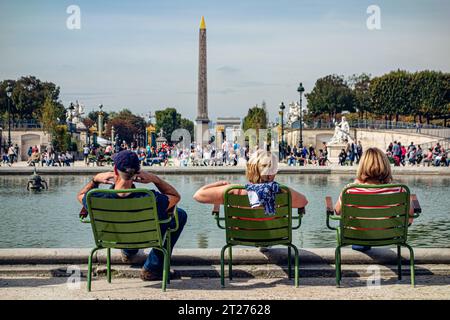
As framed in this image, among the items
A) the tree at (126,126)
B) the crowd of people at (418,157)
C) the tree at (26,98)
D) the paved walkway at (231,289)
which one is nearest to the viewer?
the paved walkway at (231,289)

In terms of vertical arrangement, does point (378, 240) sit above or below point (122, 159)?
below

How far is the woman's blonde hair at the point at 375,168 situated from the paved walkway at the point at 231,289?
2.97 ft

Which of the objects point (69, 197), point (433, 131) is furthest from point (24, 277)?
point (433, 131)

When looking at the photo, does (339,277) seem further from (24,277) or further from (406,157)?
(406,157)

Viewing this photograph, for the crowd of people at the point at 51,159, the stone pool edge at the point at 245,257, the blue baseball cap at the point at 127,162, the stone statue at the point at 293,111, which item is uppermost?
the stone statue at the point at 293,111

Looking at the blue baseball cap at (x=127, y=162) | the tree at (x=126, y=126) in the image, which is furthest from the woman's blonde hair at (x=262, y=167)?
the tree at (x=126, y=126)

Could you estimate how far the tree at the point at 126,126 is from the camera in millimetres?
132375

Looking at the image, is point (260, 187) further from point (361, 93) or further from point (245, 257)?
point (361, 93)

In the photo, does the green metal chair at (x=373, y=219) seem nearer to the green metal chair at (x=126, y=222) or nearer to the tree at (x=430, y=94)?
the green metal chair at (x=126, y=222)

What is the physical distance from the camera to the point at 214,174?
29062 mm

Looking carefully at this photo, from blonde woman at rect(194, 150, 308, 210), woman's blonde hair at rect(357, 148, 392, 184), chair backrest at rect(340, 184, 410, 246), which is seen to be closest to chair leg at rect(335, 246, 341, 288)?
chair backrest at rect(340, 184, 410, 246)

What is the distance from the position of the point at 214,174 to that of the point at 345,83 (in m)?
83.4

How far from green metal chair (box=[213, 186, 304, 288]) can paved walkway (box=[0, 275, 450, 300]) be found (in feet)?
0.72

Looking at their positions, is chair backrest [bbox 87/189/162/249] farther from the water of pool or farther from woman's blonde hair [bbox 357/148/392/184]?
the water of pool
